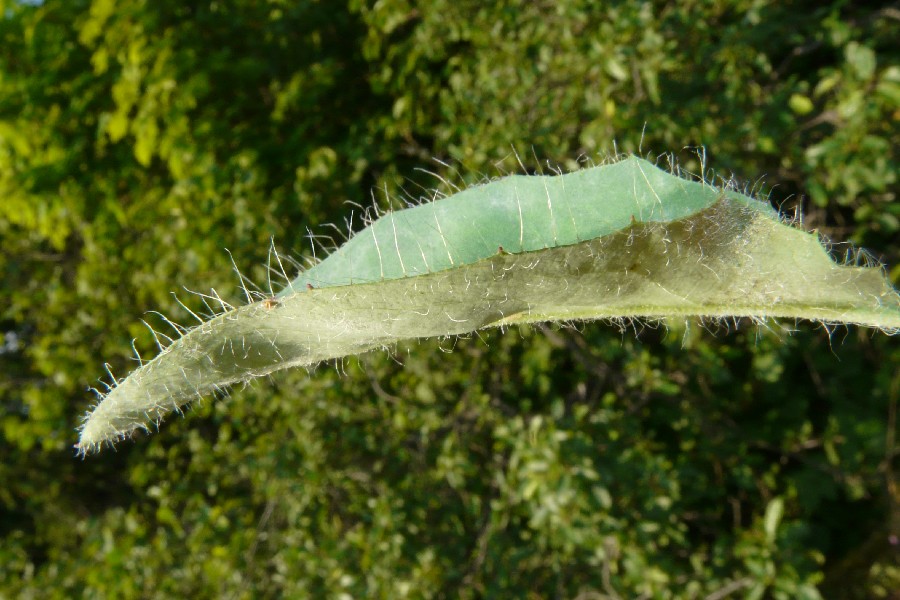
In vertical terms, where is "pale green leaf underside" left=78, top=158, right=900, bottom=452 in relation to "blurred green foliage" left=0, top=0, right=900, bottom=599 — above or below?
above

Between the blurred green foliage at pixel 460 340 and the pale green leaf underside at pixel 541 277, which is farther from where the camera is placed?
the blurred green foliage at pixel 460 340

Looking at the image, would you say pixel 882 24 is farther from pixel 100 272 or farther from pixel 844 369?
pixel 100 272

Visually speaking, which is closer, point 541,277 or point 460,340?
point 541,277

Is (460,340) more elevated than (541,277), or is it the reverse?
(541,277)

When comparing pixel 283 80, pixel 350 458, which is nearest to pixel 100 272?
pixel 283 80

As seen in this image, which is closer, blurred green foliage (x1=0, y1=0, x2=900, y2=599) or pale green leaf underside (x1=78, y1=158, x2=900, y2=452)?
pale green leaf underside (x1=78, y1=158, x2=900, y2=452)
